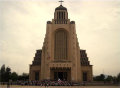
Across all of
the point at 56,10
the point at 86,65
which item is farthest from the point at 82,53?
the point at 56,10

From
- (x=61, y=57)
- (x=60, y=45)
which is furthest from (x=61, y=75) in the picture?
(x=60, y=45)

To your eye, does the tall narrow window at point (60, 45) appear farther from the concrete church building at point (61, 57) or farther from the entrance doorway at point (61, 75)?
the entrance doorway at point (61, 75)

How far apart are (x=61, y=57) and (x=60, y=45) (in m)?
4.06

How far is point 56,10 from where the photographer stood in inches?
2832

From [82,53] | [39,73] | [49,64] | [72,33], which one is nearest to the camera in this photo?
[49,64]

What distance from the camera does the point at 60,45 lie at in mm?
64312

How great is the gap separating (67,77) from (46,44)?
12775mm

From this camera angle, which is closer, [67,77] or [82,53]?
[67,77]

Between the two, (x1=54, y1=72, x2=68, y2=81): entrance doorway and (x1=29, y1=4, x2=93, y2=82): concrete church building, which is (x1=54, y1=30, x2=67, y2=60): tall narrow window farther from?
(x1=54, y1=72, x2=68, y2=81): entrance doorway

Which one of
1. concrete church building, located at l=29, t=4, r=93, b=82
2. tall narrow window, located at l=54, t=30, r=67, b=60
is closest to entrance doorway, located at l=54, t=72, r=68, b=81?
concrete church building, located at l=29, t=4, r=93, b=82

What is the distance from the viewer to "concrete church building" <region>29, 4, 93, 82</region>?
196 ft

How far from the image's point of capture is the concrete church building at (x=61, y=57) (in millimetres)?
59656

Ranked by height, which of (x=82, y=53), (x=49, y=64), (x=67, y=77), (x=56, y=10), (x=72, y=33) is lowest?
(x=67, y=77)

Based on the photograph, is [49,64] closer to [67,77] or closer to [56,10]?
[67,77]
